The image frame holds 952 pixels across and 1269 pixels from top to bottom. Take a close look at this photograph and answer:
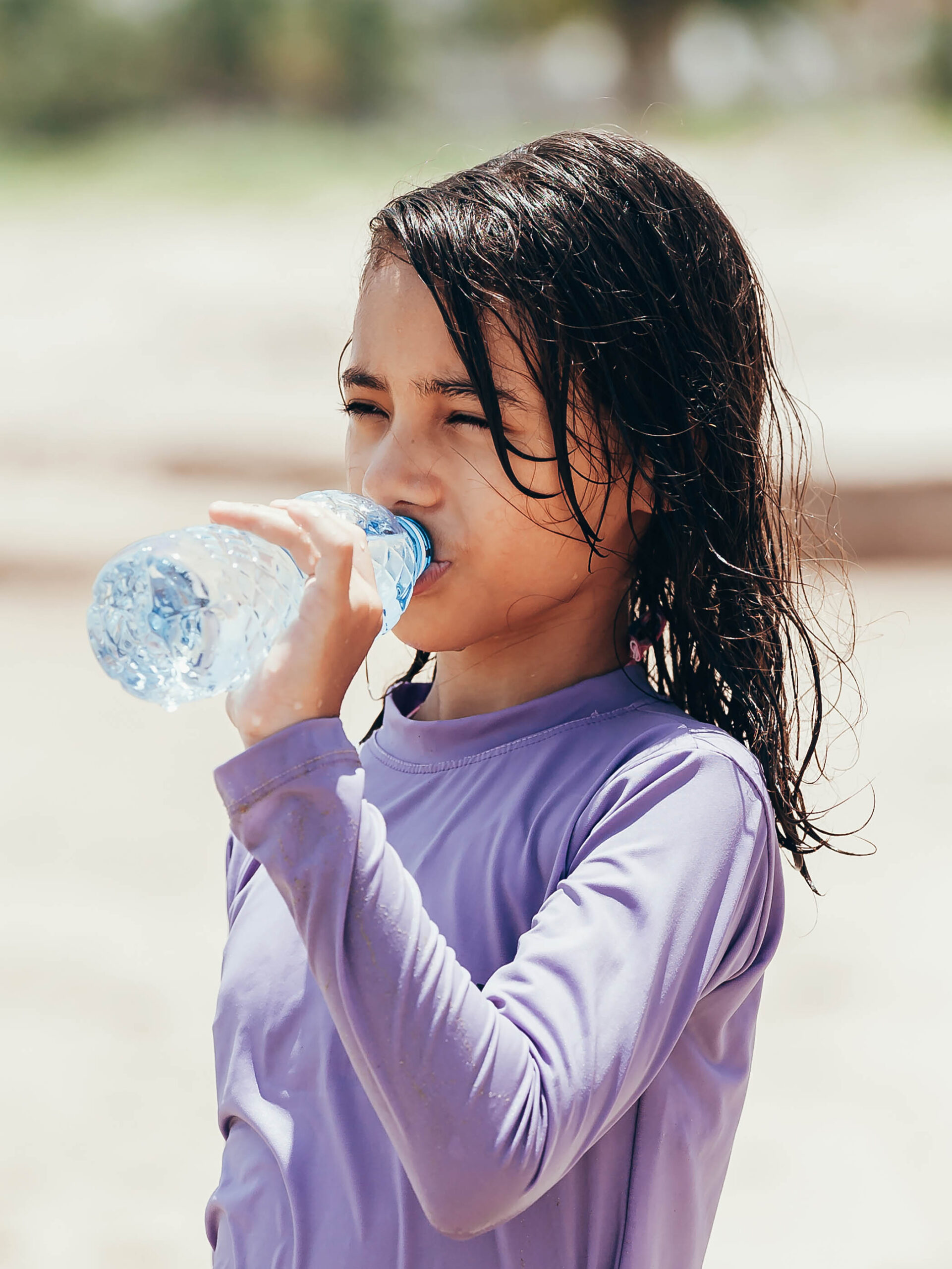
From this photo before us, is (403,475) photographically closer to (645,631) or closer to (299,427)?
(645,631)

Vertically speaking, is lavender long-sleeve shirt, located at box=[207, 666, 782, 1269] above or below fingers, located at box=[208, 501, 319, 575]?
below

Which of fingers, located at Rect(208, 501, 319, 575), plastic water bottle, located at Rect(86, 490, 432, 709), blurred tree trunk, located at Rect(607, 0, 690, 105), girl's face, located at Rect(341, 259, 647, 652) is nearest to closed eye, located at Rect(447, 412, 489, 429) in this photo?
girl's face, located at Rect(341, 259, 647, 652)

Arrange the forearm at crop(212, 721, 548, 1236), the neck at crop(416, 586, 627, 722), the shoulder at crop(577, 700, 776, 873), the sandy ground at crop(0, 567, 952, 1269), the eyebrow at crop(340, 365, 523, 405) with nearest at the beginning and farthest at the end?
the forearm at crop(212, 721, 548, 1236)
the shoulder at crop(577, 700, 776, 873)
the eyebrow at crop(340, 365, 523, 405)
the neck at crop(416, 586, 627, 722)
the sandy ground at crop(0, 567, 952, 1269)

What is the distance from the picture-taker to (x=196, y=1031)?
12.9ft

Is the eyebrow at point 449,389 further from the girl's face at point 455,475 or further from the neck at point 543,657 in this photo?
the neck at point 543,657

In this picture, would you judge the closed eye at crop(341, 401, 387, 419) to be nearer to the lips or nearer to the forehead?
the forehead

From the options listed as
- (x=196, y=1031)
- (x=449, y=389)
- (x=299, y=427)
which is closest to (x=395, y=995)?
(x=449, y=389)

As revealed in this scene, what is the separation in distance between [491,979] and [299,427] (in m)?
9.10

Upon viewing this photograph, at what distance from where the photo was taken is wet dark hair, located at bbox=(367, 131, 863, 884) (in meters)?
1.21

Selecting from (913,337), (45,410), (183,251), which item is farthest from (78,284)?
(913,337)

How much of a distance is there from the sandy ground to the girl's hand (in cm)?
232

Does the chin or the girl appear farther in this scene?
the chin

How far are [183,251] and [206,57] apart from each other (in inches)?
452

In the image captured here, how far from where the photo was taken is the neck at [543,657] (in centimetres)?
133
